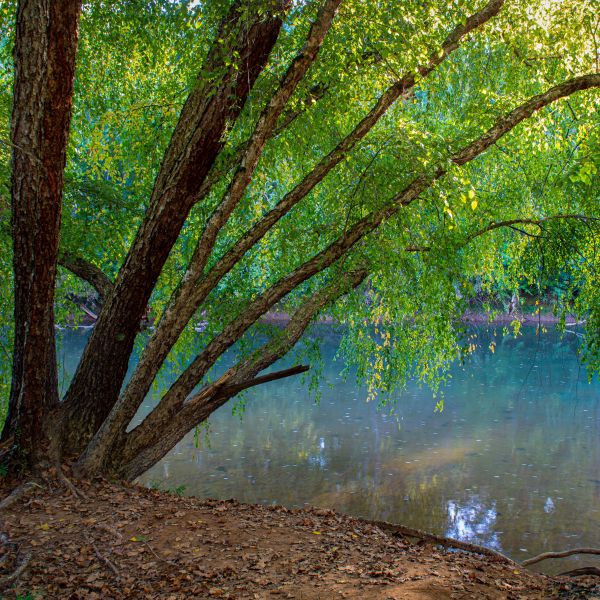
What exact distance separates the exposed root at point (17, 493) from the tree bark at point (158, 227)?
0.65 metres

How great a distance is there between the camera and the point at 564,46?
20.5ft

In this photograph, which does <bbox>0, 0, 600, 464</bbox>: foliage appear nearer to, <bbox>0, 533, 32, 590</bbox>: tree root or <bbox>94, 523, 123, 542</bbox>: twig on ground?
<bbox>94, 523, 123, 542</bbox>: twig on ground

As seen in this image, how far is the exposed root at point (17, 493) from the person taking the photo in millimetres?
4924

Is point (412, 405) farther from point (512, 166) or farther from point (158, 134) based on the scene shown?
point (158, 134)

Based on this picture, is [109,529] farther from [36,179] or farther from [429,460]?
[429,460]

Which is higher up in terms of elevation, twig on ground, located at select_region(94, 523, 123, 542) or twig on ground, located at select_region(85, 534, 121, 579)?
twig on ground, located at select_region(94, 523, 123, 542)

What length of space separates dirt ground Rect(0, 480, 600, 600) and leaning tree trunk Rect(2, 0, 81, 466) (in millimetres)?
778

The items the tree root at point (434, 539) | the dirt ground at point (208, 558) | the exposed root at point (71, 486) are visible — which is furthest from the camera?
the tree root at point (434, 539)

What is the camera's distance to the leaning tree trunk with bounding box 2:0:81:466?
450 cm

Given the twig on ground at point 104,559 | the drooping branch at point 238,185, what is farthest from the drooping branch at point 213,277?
the twig on ground at point 104,559

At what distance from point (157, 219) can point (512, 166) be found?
156 inches

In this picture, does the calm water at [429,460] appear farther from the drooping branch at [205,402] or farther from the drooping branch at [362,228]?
the drooping branch at [362,228]

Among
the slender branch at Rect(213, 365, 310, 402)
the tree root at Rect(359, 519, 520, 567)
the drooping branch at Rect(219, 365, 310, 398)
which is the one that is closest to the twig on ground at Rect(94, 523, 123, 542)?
the slender branch at Rect(213, 365, 310, 402)

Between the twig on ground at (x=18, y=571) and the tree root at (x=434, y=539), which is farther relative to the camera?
the tree root at (x=434, y=539)
